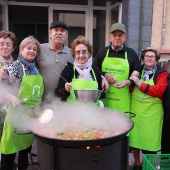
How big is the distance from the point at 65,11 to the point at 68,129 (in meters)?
4.23

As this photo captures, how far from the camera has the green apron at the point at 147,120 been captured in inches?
111

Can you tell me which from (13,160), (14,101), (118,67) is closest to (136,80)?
(118,67)

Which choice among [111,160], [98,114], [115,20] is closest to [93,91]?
[98,114]

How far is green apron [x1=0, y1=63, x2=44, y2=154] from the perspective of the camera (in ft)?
8.08

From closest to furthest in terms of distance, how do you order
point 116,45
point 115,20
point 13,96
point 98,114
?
point 13,96 < point 98,114 < point 116,45 < point 115,20

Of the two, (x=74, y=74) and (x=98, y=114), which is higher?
(x=74, y=74)

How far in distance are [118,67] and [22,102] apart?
3.94 ft

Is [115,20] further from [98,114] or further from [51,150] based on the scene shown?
[51,150]

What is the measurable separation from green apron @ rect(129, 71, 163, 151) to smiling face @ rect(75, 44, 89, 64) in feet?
2.54

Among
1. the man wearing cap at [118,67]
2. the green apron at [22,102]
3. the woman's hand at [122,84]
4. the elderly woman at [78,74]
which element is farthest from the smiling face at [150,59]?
the green apron at [22,102]

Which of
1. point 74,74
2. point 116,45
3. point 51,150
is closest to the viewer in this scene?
point 51,150

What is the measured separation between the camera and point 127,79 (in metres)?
2.87

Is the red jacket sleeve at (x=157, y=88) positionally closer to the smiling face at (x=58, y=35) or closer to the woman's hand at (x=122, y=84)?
the woman's hand at (x=122, y=84)

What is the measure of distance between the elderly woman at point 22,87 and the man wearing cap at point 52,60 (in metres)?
0.13
